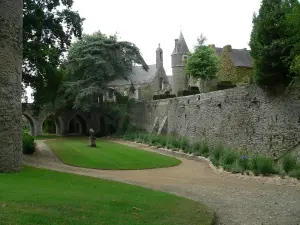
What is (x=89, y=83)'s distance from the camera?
33906 millimetres

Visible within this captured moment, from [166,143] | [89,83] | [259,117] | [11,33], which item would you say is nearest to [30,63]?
[11,33]

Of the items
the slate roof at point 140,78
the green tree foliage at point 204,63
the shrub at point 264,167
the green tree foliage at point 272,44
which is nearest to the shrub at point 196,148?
the green tree foliage at point 272,44

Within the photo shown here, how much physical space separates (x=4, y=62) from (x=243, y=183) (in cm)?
898

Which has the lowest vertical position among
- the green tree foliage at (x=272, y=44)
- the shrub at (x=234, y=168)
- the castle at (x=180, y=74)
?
the shrub at (x=234, y=168)

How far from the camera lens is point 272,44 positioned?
518 inches

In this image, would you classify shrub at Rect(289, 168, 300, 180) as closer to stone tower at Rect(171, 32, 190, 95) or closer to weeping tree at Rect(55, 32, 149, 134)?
weeping tree at Rect(55, 32, 149, 134)

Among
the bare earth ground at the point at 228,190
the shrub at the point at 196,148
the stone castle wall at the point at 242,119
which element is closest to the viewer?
the bare earth ground at the point at 228,190

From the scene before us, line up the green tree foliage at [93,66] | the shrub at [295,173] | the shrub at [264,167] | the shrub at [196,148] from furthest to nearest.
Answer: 1. the green tree foliage at [93,66]
2. the shrub at [196,148]
3. the shrub at [264,167]
4. the shrub at [295,173]

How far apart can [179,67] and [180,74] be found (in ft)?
3.42

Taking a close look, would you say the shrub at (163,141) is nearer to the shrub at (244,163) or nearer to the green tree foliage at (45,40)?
the green tree foliage at (45,40)

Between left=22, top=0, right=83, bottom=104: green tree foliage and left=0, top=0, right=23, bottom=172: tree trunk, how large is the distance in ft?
15.1

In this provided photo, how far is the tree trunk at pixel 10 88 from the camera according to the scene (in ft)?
40.3

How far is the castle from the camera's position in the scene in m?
33.3

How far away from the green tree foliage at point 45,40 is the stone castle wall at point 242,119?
28.3 feet
